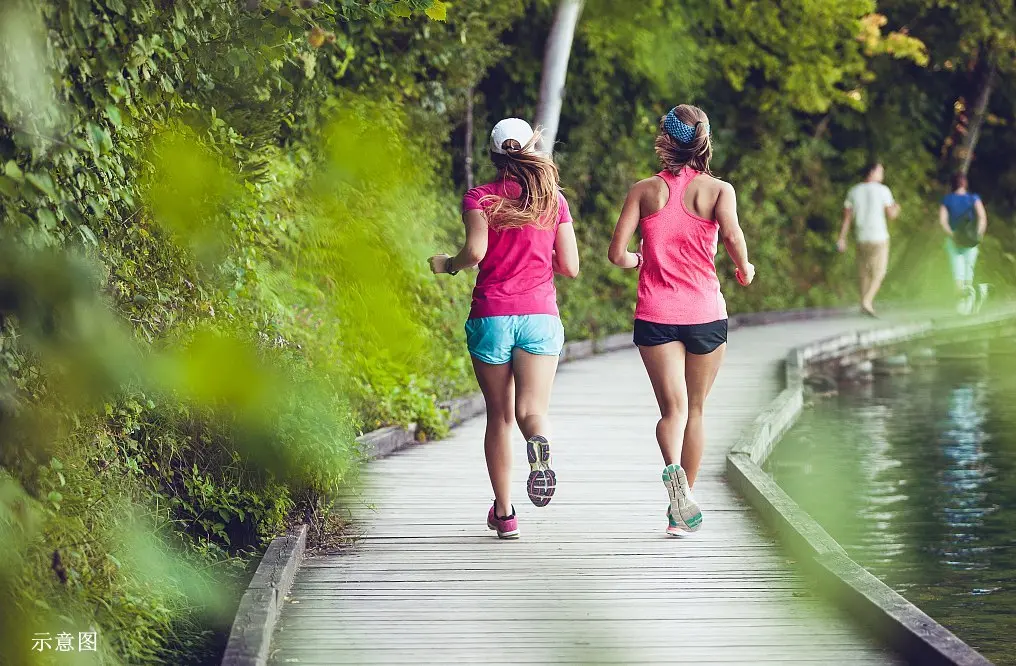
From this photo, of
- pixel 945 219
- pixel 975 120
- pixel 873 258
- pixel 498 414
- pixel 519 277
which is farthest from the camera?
pixel 975 120

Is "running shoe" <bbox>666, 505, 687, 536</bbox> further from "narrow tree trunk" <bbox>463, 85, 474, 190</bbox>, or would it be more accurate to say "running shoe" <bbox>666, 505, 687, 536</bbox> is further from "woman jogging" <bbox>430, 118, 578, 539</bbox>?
"narrow tree trunk" <bbox>463, 85, 474, 190</bbox>

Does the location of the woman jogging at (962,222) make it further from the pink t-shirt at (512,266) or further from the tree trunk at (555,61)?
the pink t-shirt at (512,266)

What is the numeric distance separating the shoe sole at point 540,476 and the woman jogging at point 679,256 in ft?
2.04

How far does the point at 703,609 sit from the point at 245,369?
2927 millimetres

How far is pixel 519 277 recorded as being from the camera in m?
7.08

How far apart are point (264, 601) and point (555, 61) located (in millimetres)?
11115

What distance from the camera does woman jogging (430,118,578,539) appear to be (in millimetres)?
7000

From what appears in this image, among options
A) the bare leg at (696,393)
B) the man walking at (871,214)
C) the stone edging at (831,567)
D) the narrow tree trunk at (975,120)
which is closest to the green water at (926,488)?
the stone edging at (831,567)

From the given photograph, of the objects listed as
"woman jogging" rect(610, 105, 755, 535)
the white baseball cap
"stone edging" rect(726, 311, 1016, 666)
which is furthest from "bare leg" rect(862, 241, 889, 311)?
the white baseball cap

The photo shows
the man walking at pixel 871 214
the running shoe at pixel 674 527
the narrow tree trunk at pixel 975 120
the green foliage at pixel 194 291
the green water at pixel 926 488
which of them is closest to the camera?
the green foliage at pixel 194 291

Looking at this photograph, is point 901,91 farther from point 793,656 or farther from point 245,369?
point 245,369

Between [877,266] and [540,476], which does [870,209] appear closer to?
[877,266]

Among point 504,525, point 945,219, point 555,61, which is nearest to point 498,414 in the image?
point 504,525

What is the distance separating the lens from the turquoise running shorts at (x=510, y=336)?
709 centimetres
